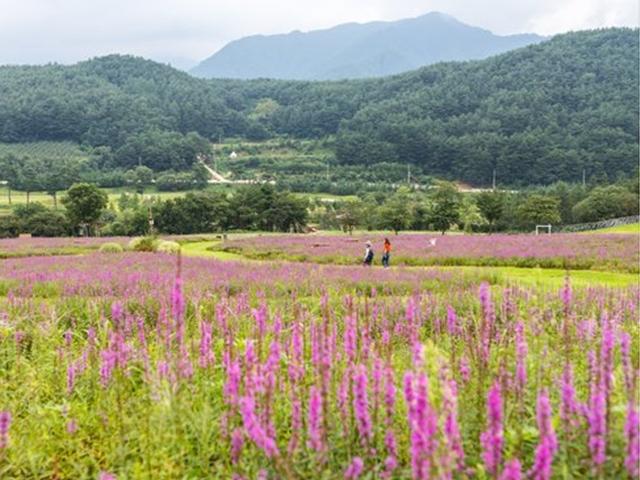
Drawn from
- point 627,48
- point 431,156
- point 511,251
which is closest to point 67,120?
point 431,156

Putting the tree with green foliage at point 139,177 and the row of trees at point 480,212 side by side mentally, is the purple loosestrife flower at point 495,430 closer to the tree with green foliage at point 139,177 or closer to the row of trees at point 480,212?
the row of trees at point 480,212

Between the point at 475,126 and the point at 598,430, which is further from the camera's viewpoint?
the point at 475,126

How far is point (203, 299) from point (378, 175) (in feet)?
499

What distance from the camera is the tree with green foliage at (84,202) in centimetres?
6738

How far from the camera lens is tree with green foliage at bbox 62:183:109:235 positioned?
67.4 metres

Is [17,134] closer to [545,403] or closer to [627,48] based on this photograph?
[627,48]

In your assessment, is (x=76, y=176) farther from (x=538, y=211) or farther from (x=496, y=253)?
(x=496, y=253)

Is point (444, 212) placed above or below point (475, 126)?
below

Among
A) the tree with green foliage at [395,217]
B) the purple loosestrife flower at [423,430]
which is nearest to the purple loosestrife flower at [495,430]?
the purple loosestrife flower at [423,430]

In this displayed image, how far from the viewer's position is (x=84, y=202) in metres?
67.9

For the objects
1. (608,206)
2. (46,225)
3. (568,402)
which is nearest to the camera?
(568,402)

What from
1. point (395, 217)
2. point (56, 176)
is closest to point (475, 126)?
point (56, 176)

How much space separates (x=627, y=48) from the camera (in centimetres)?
19338

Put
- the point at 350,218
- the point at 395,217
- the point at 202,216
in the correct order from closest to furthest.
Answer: the point at 395,217
the point at 202,216
the point at 350,218
